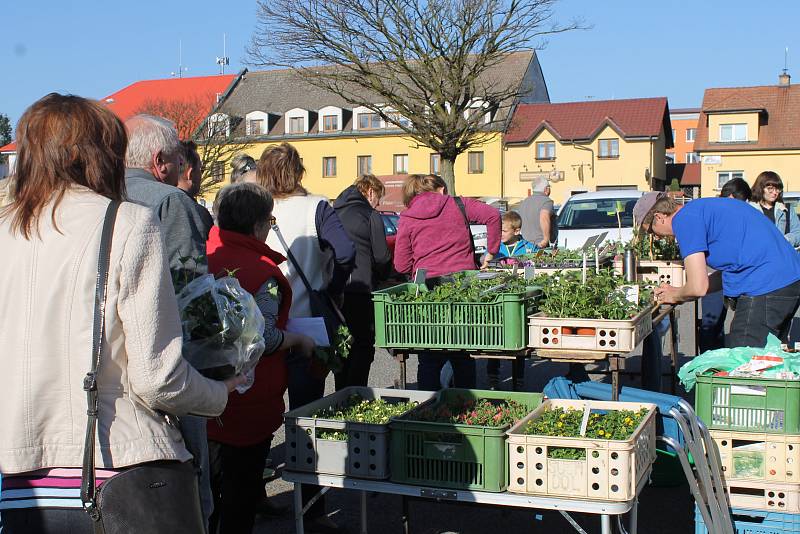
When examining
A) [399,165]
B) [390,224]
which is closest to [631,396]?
[390,224]

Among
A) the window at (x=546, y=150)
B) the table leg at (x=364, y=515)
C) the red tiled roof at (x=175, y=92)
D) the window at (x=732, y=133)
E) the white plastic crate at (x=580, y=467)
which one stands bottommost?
the table leg at (x=364, y=515)

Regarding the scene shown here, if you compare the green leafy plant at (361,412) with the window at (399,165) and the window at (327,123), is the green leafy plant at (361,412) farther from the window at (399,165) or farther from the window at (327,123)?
the window at (327,123)

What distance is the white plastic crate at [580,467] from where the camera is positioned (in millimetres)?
3445

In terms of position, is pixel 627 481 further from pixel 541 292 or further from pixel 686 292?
pixel 686 292

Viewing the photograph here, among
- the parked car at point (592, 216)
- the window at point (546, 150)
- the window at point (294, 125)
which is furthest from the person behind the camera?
the window at point (294, 125)

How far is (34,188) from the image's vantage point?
2172 millimetres

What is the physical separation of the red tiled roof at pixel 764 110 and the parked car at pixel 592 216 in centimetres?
3559

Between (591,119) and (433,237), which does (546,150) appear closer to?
(591,119)

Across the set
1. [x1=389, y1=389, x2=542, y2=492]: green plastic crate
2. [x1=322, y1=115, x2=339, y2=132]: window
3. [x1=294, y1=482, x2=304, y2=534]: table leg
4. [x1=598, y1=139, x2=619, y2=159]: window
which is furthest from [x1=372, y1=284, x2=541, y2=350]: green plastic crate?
[x1=322, y1=115, x2=339, y2=132]: window

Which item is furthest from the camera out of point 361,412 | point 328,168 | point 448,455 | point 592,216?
point 328,168

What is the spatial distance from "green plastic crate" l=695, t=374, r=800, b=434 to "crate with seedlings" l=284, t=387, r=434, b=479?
1450 mm

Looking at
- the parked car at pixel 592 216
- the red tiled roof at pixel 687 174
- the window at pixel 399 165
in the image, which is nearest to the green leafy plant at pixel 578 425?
the parked car at pixel 592 216

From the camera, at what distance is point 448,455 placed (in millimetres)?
3732

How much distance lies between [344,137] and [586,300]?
46308mm
